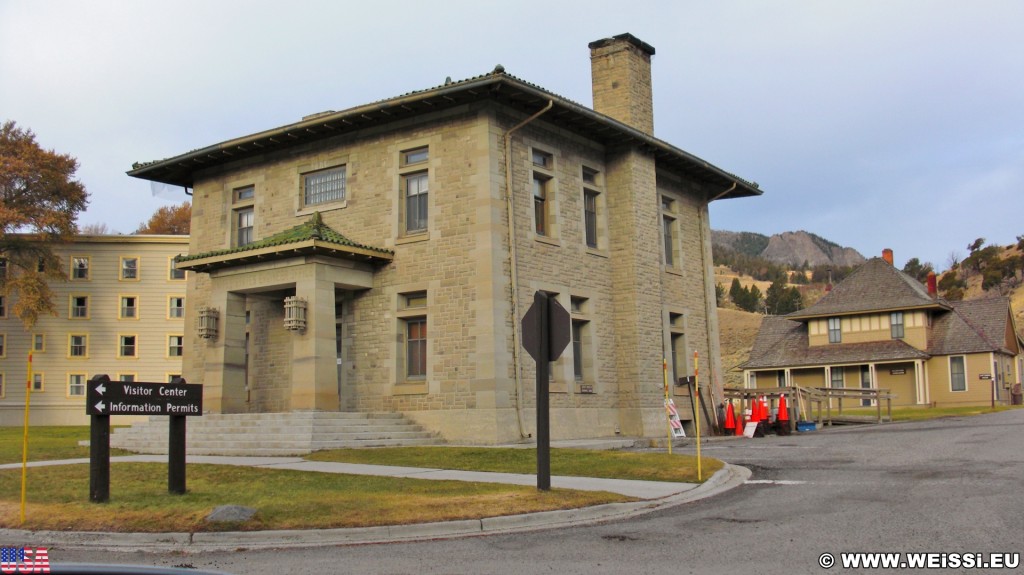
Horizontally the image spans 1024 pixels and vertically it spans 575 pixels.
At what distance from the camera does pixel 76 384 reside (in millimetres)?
52219

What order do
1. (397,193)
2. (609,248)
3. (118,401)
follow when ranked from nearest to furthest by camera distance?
(118,401)
(397,193)
(609,248)

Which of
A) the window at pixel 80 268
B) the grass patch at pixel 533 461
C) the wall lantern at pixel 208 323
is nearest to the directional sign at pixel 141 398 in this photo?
the grass patch at pixel 533 461

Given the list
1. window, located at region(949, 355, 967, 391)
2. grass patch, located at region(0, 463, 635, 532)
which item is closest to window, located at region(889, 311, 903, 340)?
window, located at region(949, 355, 967, 391)

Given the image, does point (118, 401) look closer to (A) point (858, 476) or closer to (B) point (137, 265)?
(A) point (858, 476)

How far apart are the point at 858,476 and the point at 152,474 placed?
1114 centimetres

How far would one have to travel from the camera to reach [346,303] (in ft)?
83.6

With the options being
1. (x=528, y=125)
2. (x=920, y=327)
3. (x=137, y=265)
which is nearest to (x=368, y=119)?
(x=528, y=125)

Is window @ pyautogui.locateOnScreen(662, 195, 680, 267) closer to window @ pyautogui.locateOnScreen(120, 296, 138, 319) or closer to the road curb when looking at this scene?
the road curb

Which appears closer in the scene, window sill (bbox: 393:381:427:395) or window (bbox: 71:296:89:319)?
window sill (bbox: 393:381:427:395)

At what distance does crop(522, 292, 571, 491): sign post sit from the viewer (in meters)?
12.3

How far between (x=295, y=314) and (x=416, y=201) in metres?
4.67

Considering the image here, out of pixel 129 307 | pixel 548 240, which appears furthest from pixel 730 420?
pixel 129 307

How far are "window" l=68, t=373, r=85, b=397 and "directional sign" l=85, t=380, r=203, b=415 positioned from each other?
144 ft

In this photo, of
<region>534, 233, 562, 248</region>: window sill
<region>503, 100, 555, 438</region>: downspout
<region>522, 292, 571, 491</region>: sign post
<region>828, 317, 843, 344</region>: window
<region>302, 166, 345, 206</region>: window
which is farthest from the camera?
<region>828, 317, 843, 344</region>: window
